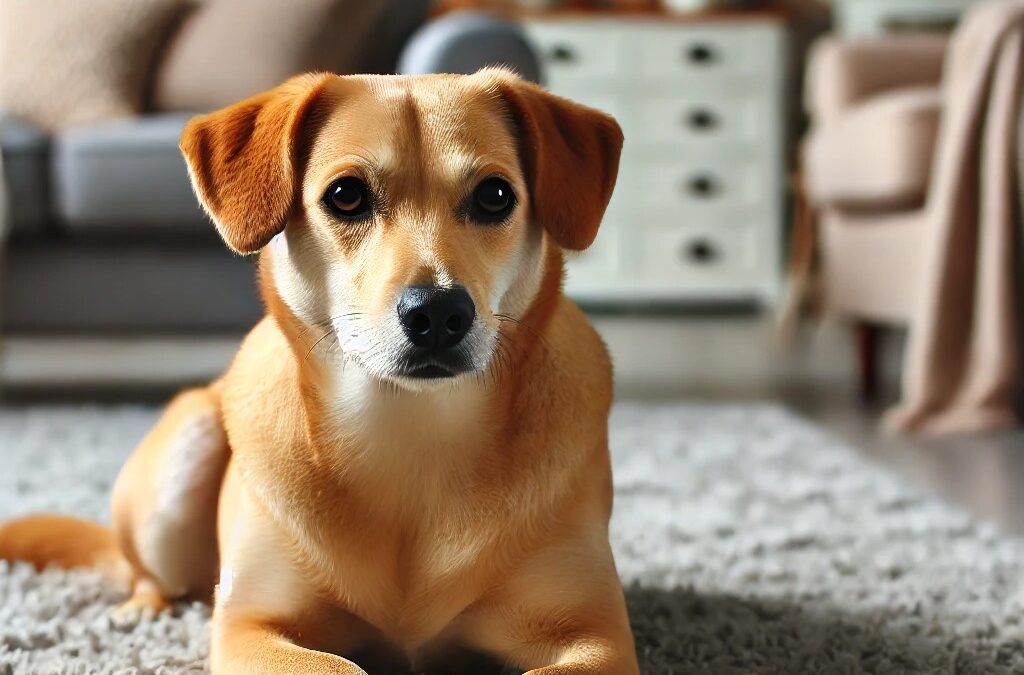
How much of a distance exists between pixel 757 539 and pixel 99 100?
2.25 m

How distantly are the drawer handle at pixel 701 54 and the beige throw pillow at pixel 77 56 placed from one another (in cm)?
243

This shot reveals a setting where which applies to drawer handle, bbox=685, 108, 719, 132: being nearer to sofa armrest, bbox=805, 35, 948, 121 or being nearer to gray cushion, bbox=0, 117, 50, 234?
sofa armrest, bbox=805, 35, 948, 121

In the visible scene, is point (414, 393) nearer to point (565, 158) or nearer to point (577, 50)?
point (565, 158)

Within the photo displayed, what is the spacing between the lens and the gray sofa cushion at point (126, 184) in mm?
2672

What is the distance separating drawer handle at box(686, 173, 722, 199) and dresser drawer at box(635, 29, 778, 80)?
0.43 m

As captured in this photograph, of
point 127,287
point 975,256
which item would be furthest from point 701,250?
point 127,287

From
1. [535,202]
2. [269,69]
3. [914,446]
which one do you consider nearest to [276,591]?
[535,202]

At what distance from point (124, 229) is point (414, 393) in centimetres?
187

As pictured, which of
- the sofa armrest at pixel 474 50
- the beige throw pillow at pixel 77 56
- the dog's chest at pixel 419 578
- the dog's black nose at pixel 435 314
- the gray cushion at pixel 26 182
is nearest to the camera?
the dog's black nose at pixel 435 314

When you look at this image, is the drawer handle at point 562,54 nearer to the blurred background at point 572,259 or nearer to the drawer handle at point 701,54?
the drawer handle at point 701,54

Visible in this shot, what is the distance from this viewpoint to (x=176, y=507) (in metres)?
1.28

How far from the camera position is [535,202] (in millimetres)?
1073

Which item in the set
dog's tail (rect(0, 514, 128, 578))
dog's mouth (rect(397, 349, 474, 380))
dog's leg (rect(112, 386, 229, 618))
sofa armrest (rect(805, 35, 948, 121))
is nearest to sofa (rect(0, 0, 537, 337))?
sofa armrest (rect(805, 35, 948, 121))

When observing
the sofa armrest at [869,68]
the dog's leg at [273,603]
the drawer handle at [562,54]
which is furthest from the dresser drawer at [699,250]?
the dog's leg at [273,603]
